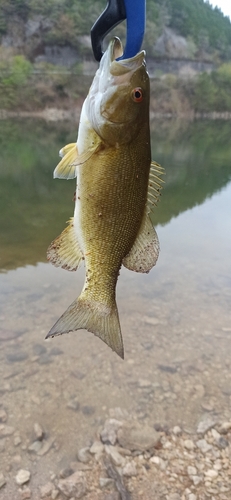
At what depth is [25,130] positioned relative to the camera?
106ft

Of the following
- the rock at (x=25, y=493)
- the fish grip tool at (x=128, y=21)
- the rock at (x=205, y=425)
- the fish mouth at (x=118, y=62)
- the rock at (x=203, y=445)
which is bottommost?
the rock at (x=25, y=493)

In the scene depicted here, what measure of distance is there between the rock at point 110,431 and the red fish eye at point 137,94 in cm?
356

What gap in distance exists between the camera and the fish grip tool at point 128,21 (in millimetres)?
1588

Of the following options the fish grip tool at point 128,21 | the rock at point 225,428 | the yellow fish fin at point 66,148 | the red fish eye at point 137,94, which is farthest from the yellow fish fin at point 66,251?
the rock at point 225,428

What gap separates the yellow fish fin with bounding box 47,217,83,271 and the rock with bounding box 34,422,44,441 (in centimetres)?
288

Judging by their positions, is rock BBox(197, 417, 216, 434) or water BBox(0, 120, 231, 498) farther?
water BBox(0, 120, 231, 498)

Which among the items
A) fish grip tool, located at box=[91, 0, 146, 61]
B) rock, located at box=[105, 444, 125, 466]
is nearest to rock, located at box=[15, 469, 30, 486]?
rock, located at box=[105, 444, 125, 466]

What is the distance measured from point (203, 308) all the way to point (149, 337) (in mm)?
1482

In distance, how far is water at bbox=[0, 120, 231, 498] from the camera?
4.46 meters

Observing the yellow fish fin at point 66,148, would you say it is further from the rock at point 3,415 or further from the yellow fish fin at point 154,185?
the rock at point 3,415

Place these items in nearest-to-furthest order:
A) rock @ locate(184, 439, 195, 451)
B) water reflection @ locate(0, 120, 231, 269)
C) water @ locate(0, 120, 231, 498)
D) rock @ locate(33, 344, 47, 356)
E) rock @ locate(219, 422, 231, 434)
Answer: rock @ locate(184, 439, 195, 451) < rock @ locate(219, 422, 231, 434) < water @ locate(0, 120, 231, 498) < rock @ locate(33, 344, 47, 356) < water reflection @ locate(0, 120, 231, 269)

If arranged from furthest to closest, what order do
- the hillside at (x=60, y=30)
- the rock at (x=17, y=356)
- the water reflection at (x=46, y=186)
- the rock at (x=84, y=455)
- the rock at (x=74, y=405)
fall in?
1. the hillside at (x=60, y=30)
2. the water reflection at (x=46, y=186)
3. the rock at (x=17, y=356)
4. the rock at (x=74, y=405)
5. the rock at (x=84, y=455)

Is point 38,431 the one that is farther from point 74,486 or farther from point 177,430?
point 177,430

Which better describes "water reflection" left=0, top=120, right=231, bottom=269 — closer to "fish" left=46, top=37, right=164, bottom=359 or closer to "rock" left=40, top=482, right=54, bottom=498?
"rock" left=40, top=482, right=54, bottom=498
